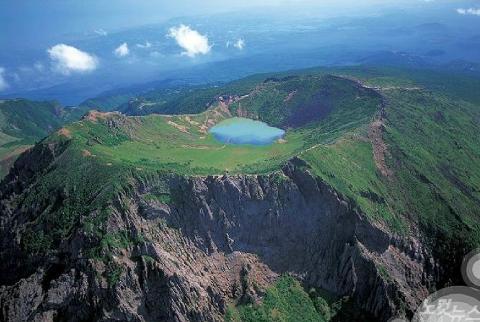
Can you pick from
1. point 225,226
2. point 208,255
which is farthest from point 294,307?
point 225,226

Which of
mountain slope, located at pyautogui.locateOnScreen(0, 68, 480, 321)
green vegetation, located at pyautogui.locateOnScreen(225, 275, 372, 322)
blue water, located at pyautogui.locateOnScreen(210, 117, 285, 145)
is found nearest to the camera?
mountain slope, located at pyautogui.locateOnScreen(0, 68, 480, 321)

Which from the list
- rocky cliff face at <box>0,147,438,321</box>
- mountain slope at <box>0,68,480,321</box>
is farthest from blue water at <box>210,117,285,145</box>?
rocky cliff face at <box>0,147,438,321</box>

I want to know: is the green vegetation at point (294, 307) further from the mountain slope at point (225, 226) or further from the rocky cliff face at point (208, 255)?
the rocky cliff face at point (208, 255)

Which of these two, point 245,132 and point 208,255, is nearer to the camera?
point 208,255

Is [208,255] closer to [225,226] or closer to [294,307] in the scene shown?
[225,226]

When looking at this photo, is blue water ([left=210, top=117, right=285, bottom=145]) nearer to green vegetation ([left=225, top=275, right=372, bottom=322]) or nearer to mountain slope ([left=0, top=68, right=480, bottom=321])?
mountain slope ([left=0, top=68, right=480, bottom=321])

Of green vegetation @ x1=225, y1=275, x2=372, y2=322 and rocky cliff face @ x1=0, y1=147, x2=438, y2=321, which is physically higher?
rocky cliff face @ x1=0, y1=147, x2=438, y2=321

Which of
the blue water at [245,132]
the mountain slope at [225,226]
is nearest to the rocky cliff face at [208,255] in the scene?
the mountain slope at [225,226]
